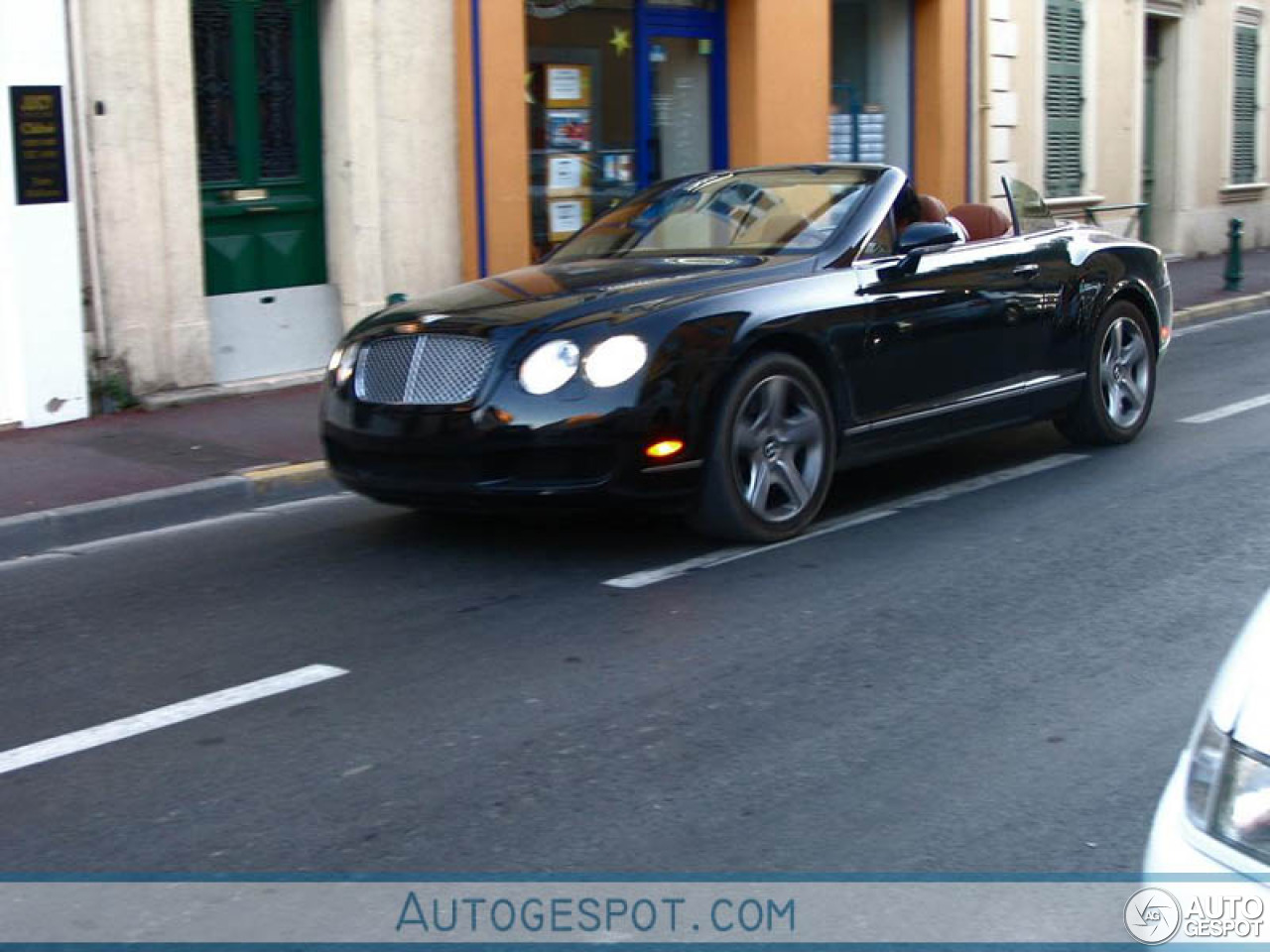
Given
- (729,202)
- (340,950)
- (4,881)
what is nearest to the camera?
(340,950)

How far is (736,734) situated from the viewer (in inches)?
191

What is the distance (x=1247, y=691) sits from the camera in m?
2.65

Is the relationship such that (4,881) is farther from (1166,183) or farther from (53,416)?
(1166,183)

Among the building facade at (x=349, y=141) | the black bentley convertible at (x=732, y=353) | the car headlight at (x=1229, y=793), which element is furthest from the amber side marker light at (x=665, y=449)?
the building facade at (x=349, y=141)

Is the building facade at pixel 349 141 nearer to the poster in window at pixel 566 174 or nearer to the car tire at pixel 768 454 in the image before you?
the poster in window at pixel 566 174

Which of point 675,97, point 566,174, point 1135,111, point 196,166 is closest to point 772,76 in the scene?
point 675,97

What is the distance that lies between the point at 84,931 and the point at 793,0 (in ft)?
45.5

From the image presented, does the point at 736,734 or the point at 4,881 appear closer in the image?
the point at 4,881

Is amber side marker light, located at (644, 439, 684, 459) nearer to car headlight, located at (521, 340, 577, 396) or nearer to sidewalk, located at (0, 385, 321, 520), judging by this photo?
car headlight, located at (521, 340, 577, 396)

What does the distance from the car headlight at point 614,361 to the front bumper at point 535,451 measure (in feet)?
0.25

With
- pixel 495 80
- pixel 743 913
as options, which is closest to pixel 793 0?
pixel 495 80

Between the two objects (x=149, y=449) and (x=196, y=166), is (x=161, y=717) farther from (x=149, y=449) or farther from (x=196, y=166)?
(x=196, y=166)

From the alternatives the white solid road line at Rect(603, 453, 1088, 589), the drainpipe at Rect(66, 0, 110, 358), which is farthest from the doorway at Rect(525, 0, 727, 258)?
the white solid road line at Rect(603, 453, 1088, 589)

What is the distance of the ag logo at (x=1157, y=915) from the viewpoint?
2584 mm
